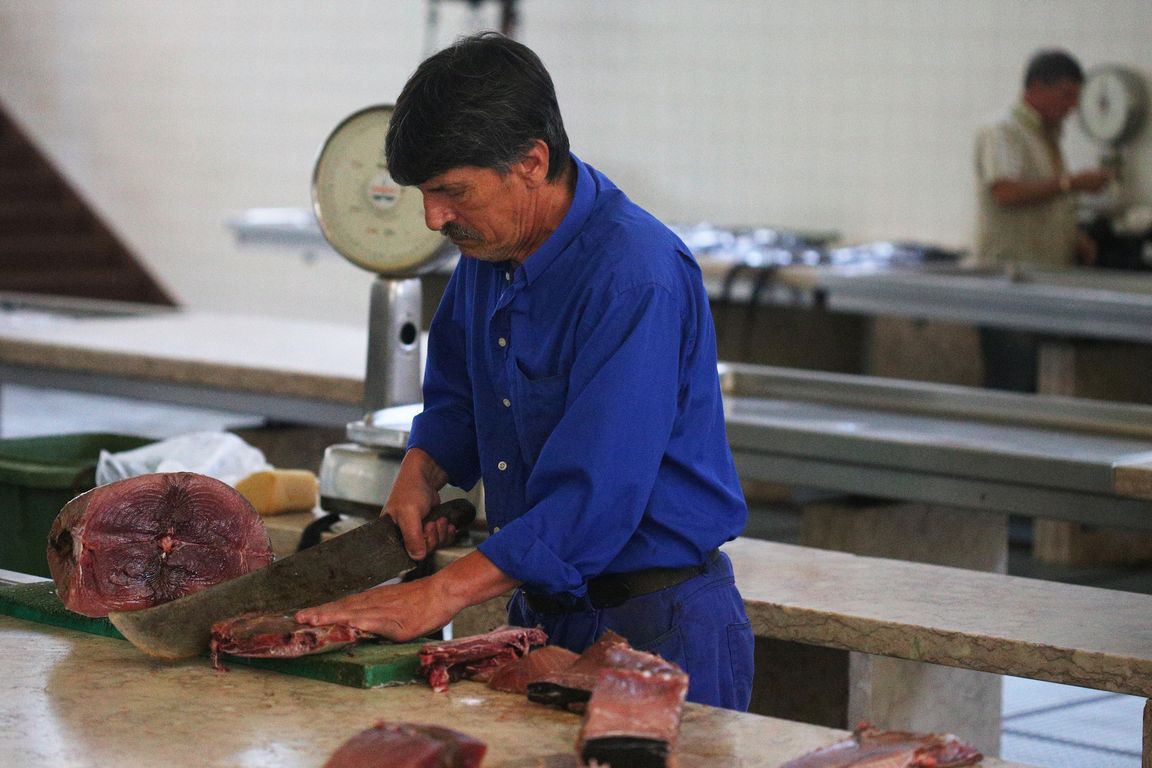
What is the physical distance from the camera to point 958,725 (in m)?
3.66

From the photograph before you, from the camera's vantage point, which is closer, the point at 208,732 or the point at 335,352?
the point at 208,732

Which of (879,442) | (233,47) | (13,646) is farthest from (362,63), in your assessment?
(13,646)

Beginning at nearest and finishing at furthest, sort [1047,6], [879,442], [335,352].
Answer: [879,442] → [335,352] → [1047,6]

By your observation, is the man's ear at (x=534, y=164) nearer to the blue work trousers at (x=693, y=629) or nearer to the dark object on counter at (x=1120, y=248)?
the blue work trousers at (x=693, y=629)

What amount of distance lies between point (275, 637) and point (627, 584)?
509 millimetres

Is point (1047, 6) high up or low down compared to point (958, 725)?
up

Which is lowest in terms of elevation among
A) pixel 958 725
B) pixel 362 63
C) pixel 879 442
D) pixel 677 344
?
pixel 958 725

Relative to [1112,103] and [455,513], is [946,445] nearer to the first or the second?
[455,513]

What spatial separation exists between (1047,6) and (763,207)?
6.49 feet

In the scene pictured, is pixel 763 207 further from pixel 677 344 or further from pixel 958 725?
pixel 677 344

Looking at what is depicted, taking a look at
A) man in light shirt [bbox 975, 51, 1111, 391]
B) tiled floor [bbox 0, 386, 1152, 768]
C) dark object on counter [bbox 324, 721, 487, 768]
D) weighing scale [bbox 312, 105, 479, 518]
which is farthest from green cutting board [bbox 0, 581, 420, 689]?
man in light shirt [bbox 975, 51, 1111, 391]

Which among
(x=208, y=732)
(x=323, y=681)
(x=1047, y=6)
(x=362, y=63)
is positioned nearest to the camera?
(x=208, y=732)

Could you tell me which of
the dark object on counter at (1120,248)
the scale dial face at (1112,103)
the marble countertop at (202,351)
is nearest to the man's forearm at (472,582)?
the marble countertop at (202,351)

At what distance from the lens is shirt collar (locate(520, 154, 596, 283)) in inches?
90.9
